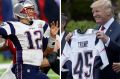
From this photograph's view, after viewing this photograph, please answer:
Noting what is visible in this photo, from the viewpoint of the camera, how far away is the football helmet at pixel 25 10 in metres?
3.75

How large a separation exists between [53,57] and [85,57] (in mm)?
394

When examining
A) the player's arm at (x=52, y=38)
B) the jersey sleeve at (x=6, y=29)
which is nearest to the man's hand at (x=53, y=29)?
the player's arm at (x=52, y=38)

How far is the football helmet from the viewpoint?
375cm

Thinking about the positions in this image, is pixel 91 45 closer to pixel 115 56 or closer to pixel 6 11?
pixel 115 56

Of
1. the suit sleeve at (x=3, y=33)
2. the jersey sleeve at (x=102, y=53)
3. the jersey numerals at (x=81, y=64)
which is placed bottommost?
the jersey numerals at (x=81, y=64)

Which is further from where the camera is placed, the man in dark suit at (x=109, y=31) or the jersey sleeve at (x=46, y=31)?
the jersey sleeve at (x=46, y=31)

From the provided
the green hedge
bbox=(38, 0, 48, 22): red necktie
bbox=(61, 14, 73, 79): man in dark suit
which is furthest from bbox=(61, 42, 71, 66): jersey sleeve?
bbox=(38, 0, 48, 22): red necktie

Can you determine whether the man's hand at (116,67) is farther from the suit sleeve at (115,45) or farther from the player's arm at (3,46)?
the player's arm at (3,46)

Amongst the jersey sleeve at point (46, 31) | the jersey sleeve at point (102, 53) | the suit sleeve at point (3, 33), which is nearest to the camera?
the jersey sleeve at point (102, 53)

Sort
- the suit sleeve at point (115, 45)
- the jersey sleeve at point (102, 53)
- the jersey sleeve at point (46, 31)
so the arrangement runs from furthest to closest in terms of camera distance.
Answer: the jersey sleeve at point (46, 31) < the jersey sleeve at point (102, 53) < the suit sleeve at point (115, 45)

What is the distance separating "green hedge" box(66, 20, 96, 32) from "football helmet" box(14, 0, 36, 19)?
0.29 metres

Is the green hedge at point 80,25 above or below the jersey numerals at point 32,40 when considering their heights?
above

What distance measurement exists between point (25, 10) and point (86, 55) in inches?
23.1

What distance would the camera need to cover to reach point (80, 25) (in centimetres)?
383
